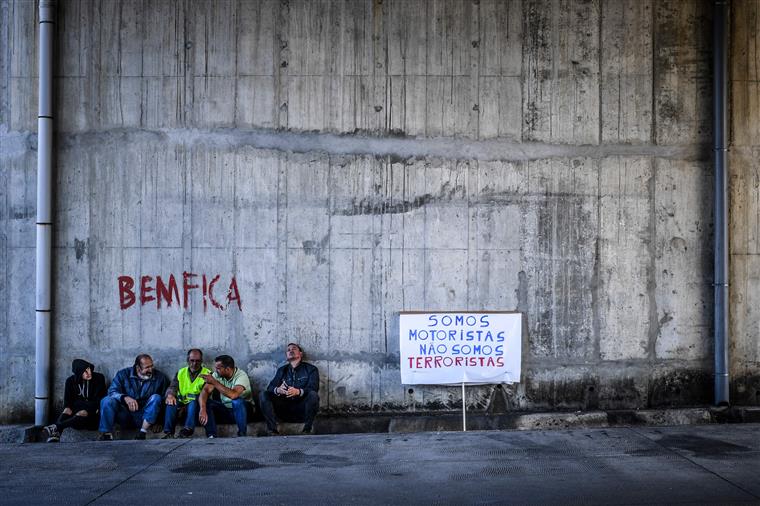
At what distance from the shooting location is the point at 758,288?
1086 centimetres

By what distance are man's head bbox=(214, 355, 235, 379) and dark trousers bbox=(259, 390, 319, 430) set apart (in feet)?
1.72

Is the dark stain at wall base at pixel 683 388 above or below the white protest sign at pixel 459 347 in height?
below

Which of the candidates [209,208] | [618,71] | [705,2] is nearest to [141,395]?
[209,208]

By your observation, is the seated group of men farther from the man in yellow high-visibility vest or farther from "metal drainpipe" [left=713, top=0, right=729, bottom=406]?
"metal drainpipe" [left=713, top=0, right=729, bottom=406]

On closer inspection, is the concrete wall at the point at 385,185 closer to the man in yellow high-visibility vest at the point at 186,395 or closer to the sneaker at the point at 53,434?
the man in yellow high-visibility vest at the point at 186,395

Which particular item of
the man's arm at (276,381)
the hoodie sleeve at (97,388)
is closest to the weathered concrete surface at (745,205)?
the man's arm at (276,381)

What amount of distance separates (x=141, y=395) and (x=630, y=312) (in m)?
6.72

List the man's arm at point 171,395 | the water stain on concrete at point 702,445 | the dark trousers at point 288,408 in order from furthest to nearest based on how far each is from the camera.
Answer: the dark trousers at point 288,408 < the man's arm at point 171,395 < the water stain on concrete at point 702,445

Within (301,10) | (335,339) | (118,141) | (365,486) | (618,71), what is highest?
(301,10)

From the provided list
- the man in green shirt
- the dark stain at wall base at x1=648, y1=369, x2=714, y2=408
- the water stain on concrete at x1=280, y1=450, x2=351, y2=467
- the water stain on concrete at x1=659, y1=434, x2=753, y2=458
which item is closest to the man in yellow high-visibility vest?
the man in green shirt

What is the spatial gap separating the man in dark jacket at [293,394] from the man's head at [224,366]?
52 cm

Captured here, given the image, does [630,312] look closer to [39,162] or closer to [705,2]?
[705,2]

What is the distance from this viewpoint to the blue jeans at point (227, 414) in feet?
32.9

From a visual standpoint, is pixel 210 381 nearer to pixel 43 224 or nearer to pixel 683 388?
pixel 43 224
